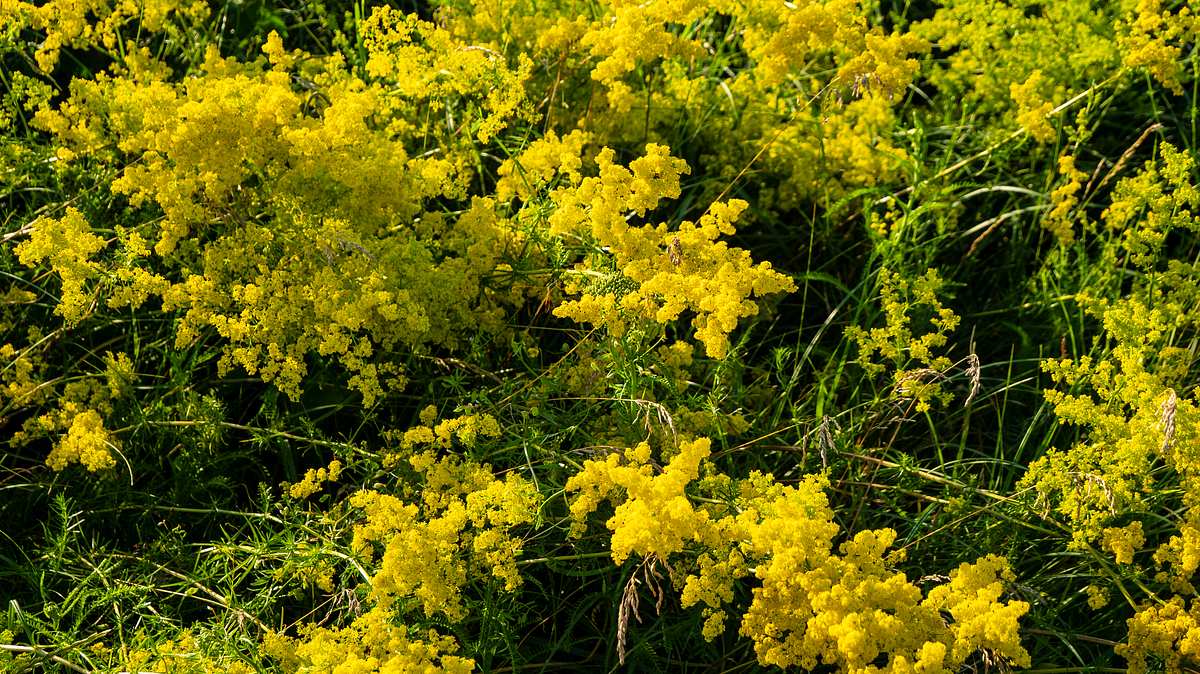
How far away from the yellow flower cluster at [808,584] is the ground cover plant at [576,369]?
1cm

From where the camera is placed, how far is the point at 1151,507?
3.47 metres

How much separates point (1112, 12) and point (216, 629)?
413 cm

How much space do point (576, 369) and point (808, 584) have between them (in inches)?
45.3

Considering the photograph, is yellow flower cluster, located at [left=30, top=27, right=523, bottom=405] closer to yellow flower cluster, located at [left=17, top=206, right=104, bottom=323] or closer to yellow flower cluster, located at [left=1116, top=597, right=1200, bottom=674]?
yellow flower cluster, located at [left=17, top=206, right=104, bottom=323]

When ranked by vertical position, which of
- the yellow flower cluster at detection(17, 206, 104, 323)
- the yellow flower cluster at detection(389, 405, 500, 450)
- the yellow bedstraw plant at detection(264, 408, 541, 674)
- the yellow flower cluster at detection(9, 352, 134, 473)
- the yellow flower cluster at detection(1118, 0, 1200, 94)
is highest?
the yellow flower cluster at detection(1118, 0, 1200, 94)

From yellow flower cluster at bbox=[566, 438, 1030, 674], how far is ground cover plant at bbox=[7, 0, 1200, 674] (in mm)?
11

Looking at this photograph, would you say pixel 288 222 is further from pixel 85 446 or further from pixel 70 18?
pixel 70 18

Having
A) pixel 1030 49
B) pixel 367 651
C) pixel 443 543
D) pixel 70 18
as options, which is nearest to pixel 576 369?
pixel 443 543

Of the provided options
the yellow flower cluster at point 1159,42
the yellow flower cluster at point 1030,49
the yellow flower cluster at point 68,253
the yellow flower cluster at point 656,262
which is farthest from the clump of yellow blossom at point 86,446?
the yellow flower cluster at point 1159,42

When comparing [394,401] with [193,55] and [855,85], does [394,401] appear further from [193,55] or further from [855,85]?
[855,85]

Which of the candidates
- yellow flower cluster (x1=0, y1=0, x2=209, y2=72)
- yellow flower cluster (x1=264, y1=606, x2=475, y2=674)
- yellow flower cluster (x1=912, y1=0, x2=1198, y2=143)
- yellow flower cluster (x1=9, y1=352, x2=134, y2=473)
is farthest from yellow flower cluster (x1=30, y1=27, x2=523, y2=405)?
yellow flower cluster (x1=912, y1=0, x2=1198, y2=143)

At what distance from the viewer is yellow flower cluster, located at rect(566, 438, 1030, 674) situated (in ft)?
8.46

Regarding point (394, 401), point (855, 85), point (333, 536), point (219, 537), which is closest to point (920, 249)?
point (855, 85)

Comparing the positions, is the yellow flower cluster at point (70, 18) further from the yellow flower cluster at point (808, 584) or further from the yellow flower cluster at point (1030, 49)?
the yellow flower cluster at point (1030, 49)
